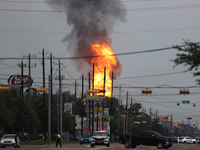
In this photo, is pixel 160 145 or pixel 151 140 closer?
pixel 160 145

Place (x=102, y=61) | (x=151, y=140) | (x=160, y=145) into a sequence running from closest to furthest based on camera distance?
1. (x=160, y=145)
2. (x=151, y=140)
3. (x=102, y=61)

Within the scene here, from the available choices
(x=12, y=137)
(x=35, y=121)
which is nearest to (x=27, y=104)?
(x=35, y=121)

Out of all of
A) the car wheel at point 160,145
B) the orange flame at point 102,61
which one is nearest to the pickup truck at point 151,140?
the car wheel at point 160,145

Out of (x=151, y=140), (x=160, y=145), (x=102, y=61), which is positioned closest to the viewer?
(x=160, y=145)

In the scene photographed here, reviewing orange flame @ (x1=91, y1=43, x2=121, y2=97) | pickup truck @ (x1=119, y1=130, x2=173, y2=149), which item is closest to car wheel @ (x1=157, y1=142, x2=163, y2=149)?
pickup truck @ (x1=119, y1=130, x2=173, y2=149)

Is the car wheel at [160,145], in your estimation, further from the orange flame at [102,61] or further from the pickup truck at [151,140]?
the orange flame at [102,61]

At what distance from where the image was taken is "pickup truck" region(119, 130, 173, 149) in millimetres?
45562

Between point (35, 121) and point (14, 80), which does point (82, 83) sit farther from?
point (14, 80)

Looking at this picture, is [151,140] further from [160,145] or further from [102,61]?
[102,61]

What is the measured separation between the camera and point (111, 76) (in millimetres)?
96125

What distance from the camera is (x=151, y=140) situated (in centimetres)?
4659

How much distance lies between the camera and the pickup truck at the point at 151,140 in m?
45.6

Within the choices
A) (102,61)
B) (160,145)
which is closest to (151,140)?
(160,145)

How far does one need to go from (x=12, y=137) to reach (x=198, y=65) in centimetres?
3388
